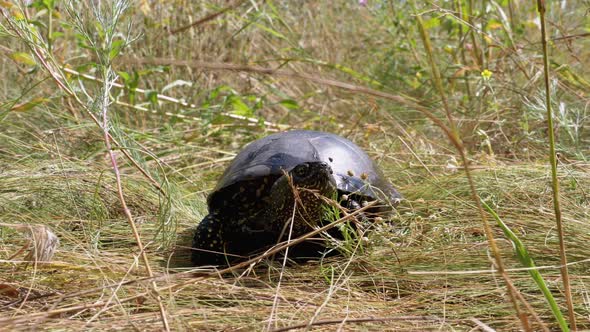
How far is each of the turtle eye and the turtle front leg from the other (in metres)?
0.40

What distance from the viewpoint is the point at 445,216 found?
2.51m

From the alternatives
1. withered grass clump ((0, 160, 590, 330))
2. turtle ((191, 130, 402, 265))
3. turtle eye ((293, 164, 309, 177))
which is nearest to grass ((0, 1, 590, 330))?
withered grass clump ((0, 160, 590, 330))

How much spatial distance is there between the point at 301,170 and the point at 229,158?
5.31 ft

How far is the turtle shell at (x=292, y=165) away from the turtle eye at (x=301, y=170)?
0.43 feet

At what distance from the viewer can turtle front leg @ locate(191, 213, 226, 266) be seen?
93.5 inches

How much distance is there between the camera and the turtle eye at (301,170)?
2154 millimetres

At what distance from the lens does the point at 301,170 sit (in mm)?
2160

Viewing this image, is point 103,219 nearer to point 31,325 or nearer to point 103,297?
point 103,297

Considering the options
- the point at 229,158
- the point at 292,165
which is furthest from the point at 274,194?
the point at 229,158

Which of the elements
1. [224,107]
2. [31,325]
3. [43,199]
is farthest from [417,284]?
[224,107]

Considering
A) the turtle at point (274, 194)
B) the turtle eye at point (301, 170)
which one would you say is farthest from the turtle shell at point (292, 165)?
the turtle eye at point (301, 170)

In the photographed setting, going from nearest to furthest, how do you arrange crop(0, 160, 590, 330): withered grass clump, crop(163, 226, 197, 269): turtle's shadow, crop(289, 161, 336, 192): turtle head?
crop(0, 160, 590, 330): withered grass clump < crop(289, 161, 336, 192): turtle head < crop(163, 226, 197, 269): turtle's shadow

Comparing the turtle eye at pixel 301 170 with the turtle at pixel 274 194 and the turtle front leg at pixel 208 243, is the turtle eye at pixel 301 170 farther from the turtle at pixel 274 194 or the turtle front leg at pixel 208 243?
the turtle front leg at pixel 208 243

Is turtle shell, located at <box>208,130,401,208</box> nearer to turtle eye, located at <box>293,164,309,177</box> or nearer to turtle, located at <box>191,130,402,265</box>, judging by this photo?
turtle, located at <box>191,130,402,265</box>
